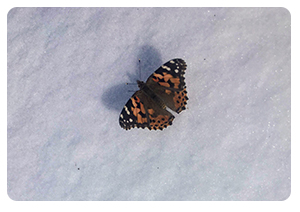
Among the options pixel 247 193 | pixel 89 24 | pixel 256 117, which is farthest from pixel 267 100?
pixel 89 24

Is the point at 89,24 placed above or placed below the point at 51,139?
above

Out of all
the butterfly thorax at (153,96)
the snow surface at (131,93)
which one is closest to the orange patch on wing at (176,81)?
the butterfly thorax at (153,96)

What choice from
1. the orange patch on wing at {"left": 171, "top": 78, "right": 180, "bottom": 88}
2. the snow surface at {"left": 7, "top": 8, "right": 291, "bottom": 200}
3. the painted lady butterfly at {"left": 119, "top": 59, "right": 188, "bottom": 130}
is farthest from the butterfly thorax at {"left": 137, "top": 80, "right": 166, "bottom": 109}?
the snow surface at {"left": 7, "top": 8, "right": 291, "bottom": 200}

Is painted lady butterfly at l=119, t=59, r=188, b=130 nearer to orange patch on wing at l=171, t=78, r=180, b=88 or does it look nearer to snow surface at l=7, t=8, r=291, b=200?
orange patch on wing at l=171, t=78, r=180, b=88

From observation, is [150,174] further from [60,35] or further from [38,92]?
[60,35]

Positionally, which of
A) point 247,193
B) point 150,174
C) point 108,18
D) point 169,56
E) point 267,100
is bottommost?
point 247,193

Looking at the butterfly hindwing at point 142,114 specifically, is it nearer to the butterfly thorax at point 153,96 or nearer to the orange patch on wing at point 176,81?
the butterfly thorax at point 153,96
